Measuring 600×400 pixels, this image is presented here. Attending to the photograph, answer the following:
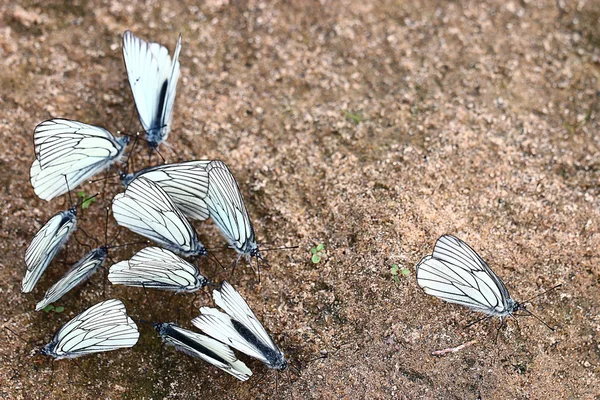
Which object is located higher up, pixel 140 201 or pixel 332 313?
pixel 140 201

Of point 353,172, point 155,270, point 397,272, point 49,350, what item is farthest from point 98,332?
point 353,172

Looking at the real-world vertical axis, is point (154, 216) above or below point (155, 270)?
above

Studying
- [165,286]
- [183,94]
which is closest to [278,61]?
[183,94]

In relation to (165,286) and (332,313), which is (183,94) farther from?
(332,313)

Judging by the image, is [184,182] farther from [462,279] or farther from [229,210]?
[462,279]

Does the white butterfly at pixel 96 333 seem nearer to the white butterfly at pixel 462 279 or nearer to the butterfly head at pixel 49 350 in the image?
the butterfly head at pixel 49 350
